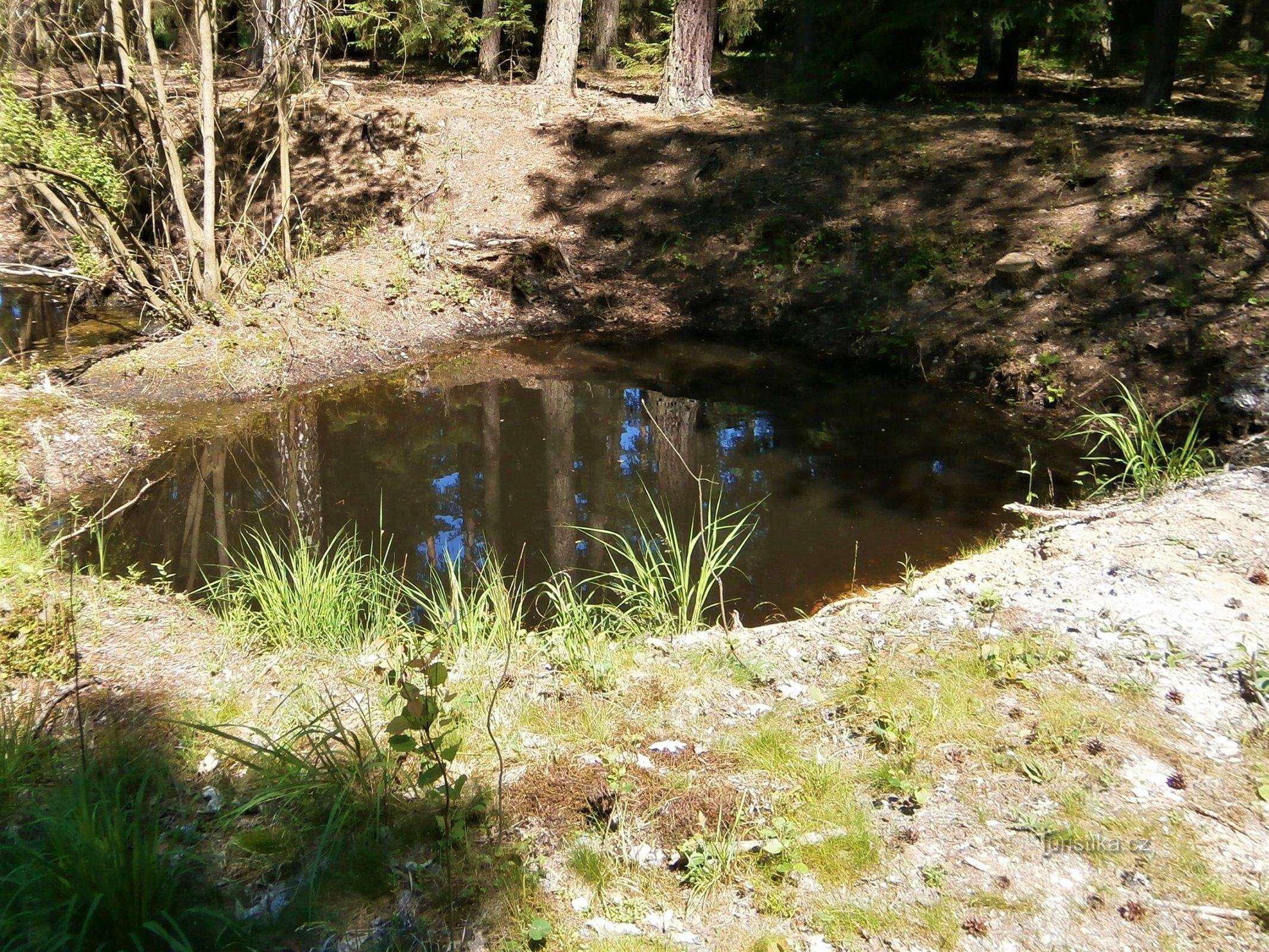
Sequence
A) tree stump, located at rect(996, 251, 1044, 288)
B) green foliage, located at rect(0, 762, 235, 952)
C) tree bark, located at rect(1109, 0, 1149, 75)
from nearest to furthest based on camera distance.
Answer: green foliage, located at rect(0, 762, 235, 952)
tree stump, located at rect(996, 251, 1044, 288)
tree bark, located at rect(1109, 0, 1149, 75)

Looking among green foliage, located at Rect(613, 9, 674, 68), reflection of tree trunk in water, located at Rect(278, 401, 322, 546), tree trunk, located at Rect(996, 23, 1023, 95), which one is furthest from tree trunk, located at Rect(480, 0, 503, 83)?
reflection of tree trunk in water, located at Rect(278, 401, 322, 546)

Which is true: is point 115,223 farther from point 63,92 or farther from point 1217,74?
point 1217,74

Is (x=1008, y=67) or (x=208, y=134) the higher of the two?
(x=1008, y=67)

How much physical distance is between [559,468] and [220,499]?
2.60m

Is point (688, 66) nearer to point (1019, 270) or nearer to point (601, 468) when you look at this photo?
point (1019, 270)

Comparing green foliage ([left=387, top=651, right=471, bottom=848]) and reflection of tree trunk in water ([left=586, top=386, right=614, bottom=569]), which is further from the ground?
green foliage ([left=387, top=651, right=471, bottom=848])

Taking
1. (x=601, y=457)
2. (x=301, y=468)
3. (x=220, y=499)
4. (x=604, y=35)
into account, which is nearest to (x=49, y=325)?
(x=301, y=468)

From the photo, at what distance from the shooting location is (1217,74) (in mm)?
15914

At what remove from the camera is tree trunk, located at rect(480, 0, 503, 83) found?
16.6 meters

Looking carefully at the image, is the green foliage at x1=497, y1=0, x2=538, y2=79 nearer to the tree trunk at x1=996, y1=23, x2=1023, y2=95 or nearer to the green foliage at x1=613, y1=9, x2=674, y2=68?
the green foliage at x1=613, y1=9, x2=674, y2=68

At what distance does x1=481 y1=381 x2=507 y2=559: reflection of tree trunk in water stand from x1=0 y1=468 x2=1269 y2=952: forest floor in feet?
7.73

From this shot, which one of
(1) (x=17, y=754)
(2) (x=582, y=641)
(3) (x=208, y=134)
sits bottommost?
(2) (x=582, y=641)

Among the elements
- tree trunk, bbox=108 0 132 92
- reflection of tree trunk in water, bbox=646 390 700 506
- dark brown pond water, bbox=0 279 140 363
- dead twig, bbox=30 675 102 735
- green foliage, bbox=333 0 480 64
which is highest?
green foliage, bbox=333 0 480 64

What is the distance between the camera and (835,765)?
3.38 m
